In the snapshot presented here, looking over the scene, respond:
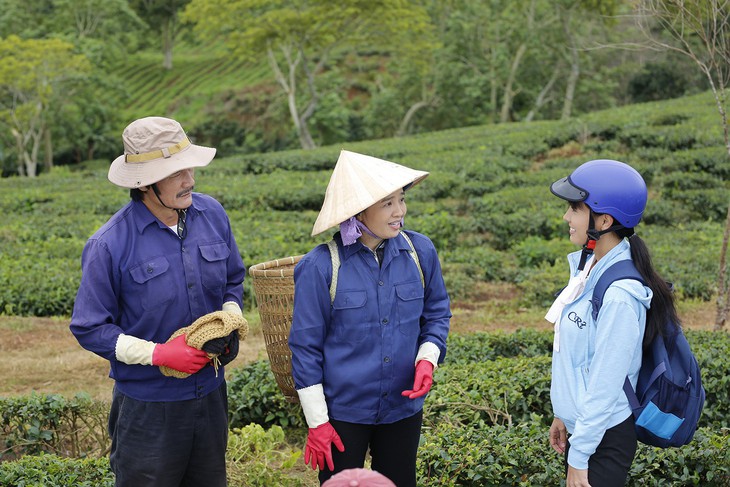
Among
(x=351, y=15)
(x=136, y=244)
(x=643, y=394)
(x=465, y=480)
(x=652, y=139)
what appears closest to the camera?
(x=643, y=394)

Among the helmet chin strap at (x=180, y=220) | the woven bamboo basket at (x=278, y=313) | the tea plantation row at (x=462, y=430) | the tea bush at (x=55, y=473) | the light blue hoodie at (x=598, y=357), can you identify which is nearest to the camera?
the light blue hoodie at (x=598, y=357)

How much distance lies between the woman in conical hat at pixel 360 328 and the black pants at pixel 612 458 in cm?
64

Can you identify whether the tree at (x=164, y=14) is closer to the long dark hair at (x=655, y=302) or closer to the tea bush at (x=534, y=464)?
the tea bush at (x=534, y=464)

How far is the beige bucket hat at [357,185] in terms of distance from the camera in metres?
2.91

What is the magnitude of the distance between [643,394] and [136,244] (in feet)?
6.13

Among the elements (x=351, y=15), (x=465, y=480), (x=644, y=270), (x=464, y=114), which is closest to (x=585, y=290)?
(x=644, y=270)

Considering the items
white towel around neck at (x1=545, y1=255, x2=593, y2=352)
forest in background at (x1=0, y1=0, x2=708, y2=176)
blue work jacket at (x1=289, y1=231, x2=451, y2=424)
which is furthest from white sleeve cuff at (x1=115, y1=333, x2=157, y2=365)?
forest in background at (x1=0, y1=0, x2=708, y2=176)

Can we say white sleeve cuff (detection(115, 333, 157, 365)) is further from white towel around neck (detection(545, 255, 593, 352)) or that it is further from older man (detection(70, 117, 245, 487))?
white towel around neck (detection(545, 255, 593, 352))

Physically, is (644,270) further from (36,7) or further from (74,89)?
(36,7)

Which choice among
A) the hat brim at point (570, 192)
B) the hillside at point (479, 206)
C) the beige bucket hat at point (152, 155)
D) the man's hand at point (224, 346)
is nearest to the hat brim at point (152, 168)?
the beige bucket hat at point (152, 155)

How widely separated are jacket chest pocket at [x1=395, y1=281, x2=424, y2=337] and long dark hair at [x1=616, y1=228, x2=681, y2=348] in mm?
789

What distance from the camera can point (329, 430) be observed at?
2883 mm

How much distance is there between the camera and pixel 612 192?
9.14 ft

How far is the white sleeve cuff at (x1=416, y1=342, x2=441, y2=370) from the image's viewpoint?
3000 millimetres
